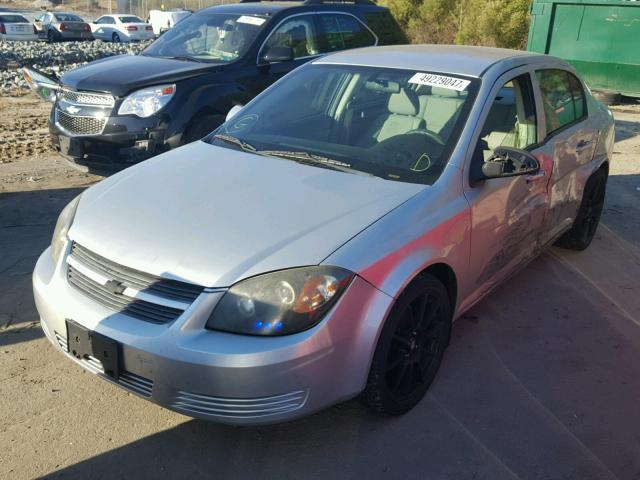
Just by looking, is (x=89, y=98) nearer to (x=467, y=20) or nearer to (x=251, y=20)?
(x=251, y=20)

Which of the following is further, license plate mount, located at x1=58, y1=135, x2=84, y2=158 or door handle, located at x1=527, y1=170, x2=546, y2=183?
license plate mount, located at x1=58, y1=135, x2=84, y2=158

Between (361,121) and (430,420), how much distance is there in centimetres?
178

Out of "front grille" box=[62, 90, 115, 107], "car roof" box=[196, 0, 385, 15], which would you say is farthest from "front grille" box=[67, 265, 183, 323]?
"car roof" box=[196, 0, 385, 15]

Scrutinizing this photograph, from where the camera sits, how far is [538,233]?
13.7ft

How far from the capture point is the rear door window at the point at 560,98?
4.24m

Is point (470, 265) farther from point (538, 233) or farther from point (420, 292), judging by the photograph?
point (538, 233)

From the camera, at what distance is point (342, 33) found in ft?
24.6

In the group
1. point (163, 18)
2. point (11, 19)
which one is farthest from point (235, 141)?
point (163, 18)

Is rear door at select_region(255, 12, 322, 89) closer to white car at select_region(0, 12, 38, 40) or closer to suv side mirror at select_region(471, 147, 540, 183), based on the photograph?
suv side mirror at select_region(471, 147, 540, 183)

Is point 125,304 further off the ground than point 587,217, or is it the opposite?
point 125,304

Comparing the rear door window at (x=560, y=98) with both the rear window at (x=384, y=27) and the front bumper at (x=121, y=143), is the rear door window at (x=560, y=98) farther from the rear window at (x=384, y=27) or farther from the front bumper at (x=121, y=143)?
the rear window at (x=384, y=27)

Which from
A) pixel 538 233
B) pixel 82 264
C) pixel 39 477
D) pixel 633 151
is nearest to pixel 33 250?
pixel 82 264

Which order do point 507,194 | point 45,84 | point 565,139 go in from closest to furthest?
point 507,194 → point 565,139 → point 45,84

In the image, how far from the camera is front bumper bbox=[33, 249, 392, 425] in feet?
8.02
